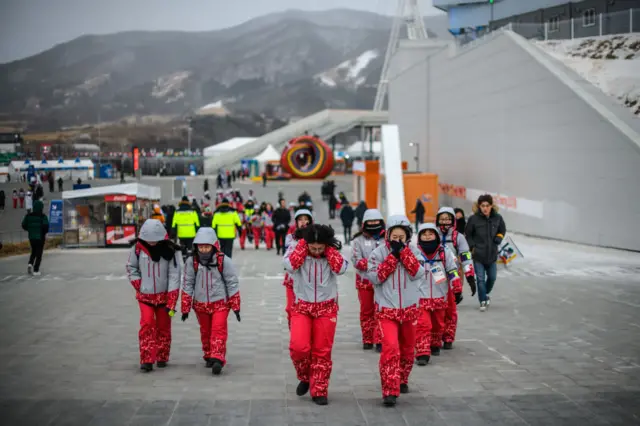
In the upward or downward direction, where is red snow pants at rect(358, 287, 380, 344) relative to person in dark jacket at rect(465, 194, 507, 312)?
downward

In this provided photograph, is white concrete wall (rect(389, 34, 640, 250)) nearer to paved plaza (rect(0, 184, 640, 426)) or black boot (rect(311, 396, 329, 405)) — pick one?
paved plaza (rect(0, 184, 640, 426))

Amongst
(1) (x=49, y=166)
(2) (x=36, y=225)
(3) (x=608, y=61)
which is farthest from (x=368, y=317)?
(1) (x=49, y=166)

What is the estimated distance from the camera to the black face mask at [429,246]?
332 inches

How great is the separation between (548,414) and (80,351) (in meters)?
5.26

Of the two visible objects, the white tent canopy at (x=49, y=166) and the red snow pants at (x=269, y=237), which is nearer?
the red snow pants at (x=269, y=237)

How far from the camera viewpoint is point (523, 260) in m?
18.9

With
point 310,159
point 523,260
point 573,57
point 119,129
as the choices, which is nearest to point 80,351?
point 523,260

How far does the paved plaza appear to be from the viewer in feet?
21.4

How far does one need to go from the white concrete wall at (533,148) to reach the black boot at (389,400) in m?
14.8

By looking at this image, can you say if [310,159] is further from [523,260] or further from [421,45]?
[523,260]

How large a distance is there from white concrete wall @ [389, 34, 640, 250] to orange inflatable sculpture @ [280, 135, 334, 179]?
25.2 metres

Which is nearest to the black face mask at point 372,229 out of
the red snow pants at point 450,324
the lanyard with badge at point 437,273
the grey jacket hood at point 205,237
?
the lanyard with badge at point 437,273

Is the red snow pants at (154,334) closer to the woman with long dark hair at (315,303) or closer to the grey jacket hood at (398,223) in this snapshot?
the woman with long dark hair at (315,303)

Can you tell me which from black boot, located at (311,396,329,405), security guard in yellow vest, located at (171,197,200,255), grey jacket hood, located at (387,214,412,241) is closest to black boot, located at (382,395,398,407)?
black boot, located at (311,396,329,405)
